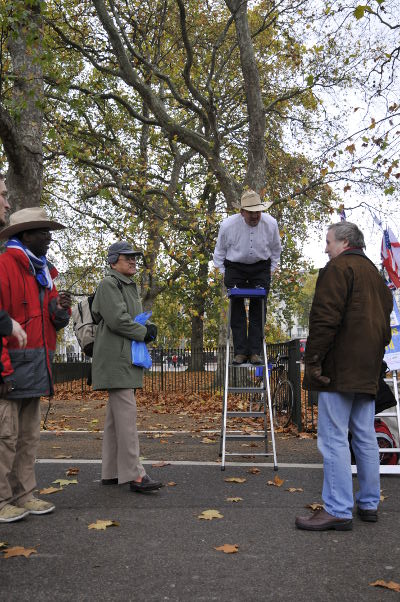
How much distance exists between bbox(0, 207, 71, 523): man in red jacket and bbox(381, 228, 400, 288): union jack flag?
3.39 metres

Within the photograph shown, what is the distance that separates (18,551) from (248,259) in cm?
388

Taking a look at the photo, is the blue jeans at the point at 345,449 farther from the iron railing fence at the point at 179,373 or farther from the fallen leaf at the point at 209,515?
the iron railing fence at the point at 179,373

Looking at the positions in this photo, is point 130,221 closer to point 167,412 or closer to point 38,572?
point 167,412

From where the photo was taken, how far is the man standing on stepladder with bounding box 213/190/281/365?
6676 millimetres

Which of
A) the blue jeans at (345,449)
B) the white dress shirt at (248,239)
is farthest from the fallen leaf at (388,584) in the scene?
the white dress shirt at (248,239)

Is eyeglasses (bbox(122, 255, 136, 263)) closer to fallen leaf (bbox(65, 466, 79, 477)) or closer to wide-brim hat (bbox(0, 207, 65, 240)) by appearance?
wide-brim hat (bbox(0, 207, 65, 240))

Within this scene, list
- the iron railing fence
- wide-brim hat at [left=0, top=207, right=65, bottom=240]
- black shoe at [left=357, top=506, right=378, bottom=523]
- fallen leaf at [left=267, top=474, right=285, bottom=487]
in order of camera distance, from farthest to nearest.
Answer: the iron railing fence < fallen leaf at [left=267, top=474, right=285, bottom=487] < wide-brim hat at [left=0, top=207, right=65, bottom=240] < black shoe at [left=357, top=506, right=378, bottom=523]

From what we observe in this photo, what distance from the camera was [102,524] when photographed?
445 centimetres

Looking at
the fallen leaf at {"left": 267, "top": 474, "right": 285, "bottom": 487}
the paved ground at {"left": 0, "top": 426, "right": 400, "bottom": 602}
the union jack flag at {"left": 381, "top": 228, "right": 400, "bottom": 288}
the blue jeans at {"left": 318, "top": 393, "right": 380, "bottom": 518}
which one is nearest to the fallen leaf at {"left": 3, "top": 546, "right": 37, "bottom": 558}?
the paved ground at {"left": 0, "top": 426, "right": 400, "bottom": 602}

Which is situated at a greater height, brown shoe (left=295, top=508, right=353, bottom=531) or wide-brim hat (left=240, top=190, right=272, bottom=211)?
wide-brim hat (left=240, top=190, right=272, bottom=211)

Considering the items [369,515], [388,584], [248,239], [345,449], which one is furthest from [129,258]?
[388,584]

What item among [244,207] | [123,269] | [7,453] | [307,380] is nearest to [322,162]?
[244,207]

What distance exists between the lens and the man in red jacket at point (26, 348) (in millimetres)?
4539

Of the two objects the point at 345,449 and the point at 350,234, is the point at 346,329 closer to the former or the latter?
the point at 350,234
